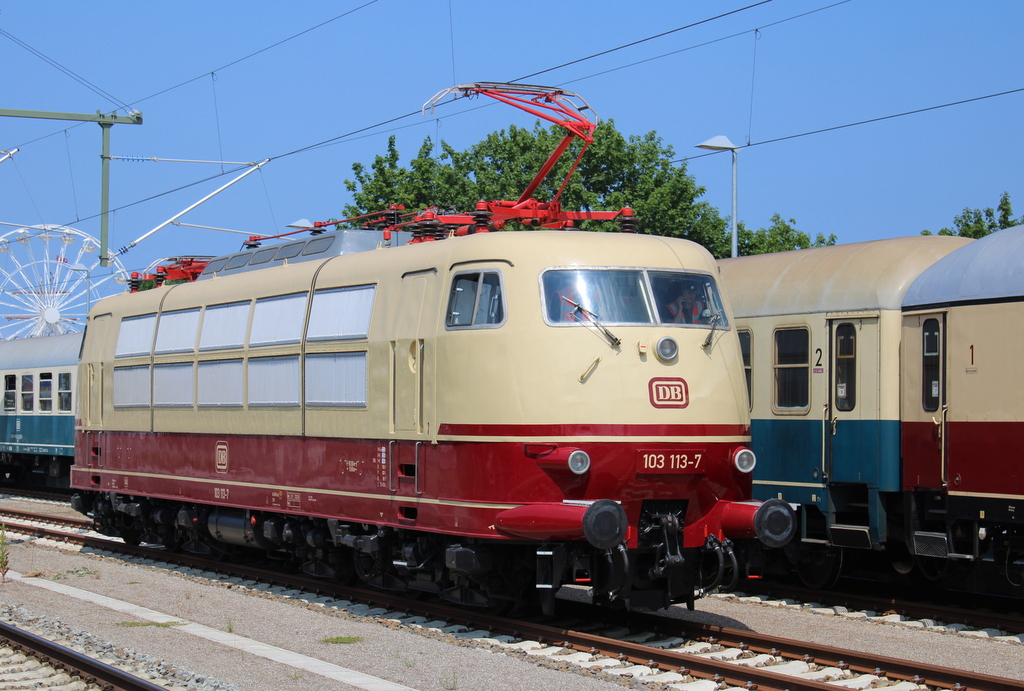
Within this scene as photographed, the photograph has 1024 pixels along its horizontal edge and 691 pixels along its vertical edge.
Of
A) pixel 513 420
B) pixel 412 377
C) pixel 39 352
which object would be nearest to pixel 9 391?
pixel 39 352

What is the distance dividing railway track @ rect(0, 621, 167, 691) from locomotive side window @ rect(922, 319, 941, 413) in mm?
7732

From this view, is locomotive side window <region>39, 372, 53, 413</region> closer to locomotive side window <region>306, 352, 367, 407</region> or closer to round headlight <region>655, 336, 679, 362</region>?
locomotive side window <region>306, 352, 367, 407</region>

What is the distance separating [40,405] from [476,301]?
2387 cm

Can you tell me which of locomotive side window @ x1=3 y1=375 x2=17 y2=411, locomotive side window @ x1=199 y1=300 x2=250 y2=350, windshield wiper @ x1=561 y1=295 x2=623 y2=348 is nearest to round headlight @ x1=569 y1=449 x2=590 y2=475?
windshield wiper @ x1=561 y1=295 x2=623 y2=348

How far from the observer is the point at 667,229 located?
3925 cm

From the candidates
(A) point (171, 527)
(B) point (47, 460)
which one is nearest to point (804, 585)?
(A) point (171, 527)

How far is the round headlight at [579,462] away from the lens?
9.95 m

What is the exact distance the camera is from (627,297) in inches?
418

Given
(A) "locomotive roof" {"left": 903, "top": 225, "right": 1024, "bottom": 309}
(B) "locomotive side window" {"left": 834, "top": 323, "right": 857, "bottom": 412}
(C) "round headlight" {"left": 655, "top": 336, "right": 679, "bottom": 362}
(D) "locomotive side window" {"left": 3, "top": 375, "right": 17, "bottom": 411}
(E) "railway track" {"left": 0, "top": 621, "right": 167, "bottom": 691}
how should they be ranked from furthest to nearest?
(D) "locomotive side window" {"left": 3, "top": 375, "right": 17, "bottom": 411}
(B) "locomotive side window" {"left": 834, "top": 323, "right": 857, "bottom": 412}
(A) "locomotive roof" {"left": 903, "top": 225, "right": 1024, "bottom": 309}
(C) "round headlight" {"left": 655, "top": 336, "right": 679, "bottom": 362}
(E) "railway track" {"left": 0, "top": 621, "right": 167, "bottom": 691}

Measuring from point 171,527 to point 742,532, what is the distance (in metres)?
9.37

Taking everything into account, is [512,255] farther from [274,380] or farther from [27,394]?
[27,394]

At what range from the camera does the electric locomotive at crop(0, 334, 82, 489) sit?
3006 cm

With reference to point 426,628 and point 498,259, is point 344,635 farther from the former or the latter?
point 498,259

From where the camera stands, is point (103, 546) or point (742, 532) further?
point (103, 546)
